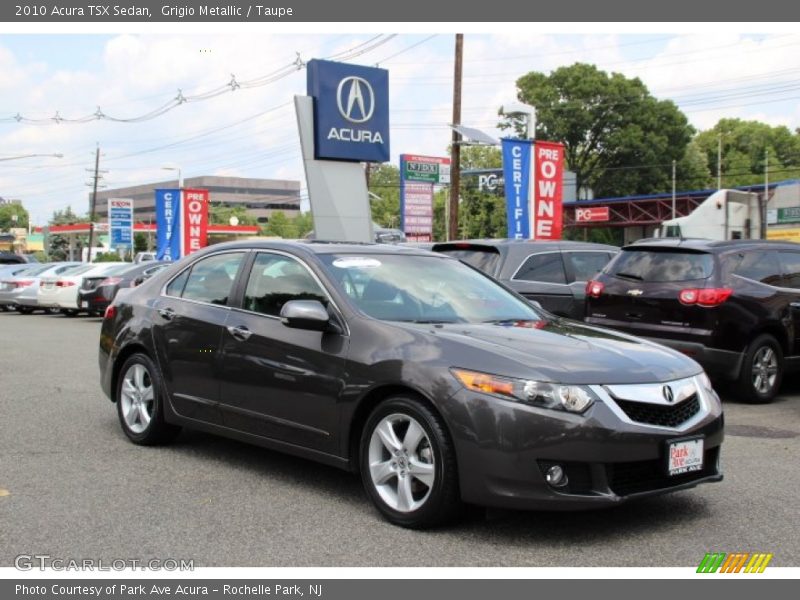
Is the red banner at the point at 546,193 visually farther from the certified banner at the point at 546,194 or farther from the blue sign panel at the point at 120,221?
the blue sign panel at the point at 120,221

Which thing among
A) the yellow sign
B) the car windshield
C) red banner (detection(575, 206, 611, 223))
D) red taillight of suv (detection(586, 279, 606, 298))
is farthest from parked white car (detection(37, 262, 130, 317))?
red banner (detection(575, 206, 611, 223))

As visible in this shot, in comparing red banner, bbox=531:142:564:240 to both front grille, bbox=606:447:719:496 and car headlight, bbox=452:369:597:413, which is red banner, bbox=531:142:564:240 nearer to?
front grille, bbox=606:447:719:496

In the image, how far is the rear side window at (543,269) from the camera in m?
10.9

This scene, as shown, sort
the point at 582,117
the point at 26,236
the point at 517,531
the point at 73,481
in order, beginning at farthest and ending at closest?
the point at 26,236, the point at 582,117, the point at 73,481, the point at 517,531

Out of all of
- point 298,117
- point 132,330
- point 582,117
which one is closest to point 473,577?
point 132,330

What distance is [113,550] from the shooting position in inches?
172

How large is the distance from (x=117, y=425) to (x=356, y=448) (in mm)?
3352

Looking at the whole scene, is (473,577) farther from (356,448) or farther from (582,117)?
(582,117)

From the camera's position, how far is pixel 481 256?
36.0 feet

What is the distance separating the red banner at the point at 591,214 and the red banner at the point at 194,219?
32.8 m

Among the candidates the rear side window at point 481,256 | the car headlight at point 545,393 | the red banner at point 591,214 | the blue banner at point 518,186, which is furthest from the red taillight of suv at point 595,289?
the red banner at point 591,214

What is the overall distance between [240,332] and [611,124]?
206ft

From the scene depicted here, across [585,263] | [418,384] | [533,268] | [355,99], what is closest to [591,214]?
[355,99]

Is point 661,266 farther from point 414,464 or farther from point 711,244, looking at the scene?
point 414,464
